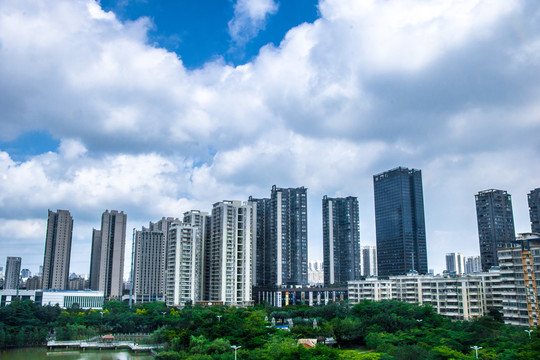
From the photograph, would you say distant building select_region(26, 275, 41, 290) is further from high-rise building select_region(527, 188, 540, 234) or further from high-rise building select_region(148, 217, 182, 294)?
high-rise building select_region(527, 188, 540, 234)

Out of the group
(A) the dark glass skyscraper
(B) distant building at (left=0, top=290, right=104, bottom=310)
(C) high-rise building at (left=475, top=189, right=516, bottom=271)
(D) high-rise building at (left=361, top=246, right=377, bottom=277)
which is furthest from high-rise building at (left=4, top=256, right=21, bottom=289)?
(C) high-rise building at (left=475, top=189, right=516, bottom=271)

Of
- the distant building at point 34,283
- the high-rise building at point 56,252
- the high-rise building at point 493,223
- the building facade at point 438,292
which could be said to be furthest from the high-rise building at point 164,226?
the high-rise building at point 493,223

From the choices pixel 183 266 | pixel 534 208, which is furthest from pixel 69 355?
pixel 534 208

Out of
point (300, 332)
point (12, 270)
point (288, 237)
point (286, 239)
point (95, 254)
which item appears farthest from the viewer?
point (12, 270)

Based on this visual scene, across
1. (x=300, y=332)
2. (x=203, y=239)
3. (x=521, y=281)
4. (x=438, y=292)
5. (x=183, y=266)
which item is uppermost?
(x=203, y=239)

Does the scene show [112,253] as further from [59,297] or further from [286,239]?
[286,239]

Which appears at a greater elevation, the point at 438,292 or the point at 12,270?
the point at 12,270
